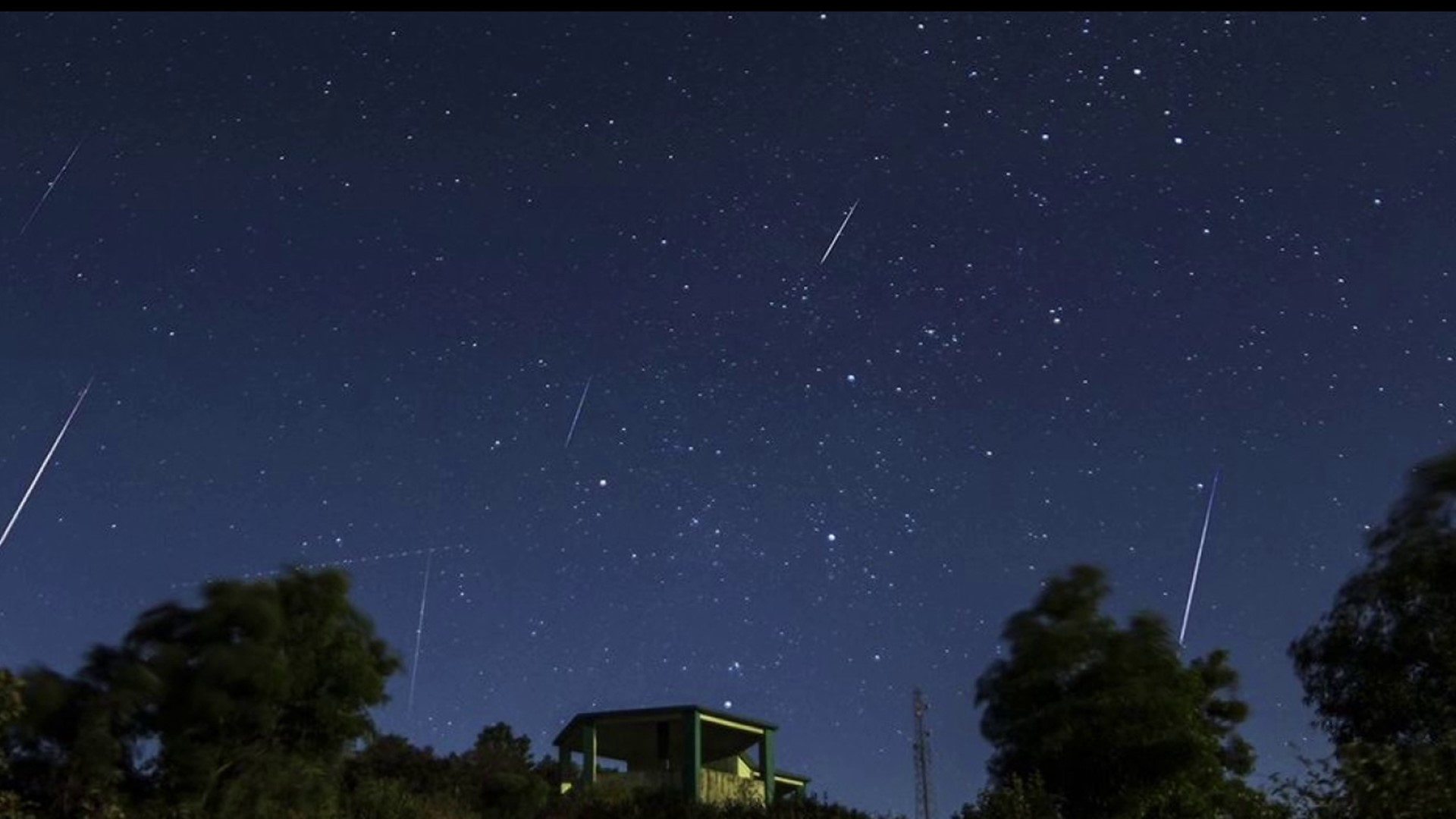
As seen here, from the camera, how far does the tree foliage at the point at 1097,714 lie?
2605cm

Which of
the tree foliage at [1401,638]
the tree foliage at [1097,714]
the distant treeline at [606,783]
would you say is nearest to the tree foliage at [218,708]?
the distant treeline at [606,783]

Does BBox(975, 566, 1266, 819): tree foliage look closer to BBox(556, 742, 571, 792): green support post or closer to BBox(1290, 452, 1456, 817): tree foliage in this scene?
BBox(1290, 452, 1456, 817): tree foliage

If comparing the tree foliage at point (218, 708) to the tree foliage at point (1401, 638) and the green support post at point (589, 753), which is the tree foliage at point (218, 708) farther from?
the tree foliage at point (1401, 638)

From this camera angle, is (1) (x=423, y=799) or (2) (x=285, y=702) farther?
(1) (x=423, y=799)

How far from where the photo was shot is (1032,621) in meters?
28.4

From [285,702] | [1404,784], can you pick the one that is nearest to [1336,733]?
[1404,784]

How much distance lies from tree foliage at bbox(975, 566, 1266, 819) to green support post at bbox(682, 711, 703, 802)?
702 cm

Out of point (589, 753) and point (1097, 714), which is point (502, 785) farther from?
point (1097, 714)

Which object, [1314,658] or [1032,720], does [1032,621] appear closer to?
[1032,720]

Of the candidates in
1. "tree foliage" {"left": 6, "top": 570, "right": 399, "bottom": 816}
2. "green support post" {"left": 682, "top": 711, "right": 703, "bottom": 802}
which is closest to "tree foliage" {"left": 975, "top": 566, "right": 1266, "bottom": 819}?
"green support post" {"left": 682, "top": 711, "right": 703, "bottom": 802}

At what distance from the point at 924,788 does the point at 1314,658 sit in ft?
90.7

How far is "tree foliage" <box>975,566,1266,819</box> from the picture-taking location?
26.0 m

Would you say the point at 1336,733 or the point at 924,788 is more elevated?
the point at 924,788
